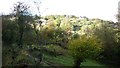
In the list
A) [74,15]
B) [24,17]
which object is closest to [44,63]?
[24,17]

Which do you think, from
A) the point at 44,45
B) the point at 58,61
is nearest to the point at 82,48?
the point at 58,61

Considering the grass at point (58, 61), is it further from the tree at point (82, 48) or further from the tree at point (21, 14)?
the tree at point (21, 14)

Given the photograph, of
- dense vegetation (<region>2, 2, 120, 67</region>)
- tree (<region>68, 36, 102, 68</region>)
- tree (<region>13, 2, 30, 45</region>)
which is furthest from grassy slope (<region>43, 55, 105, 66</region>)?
tree (<region>13, 2, 30, 45</region>)

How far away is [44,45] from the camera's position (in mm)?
43594

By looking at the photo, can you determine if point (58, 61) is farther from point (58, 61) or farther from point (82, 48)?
point (82, 48)

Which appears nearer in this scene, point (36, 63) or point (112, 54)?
point (36, 63)

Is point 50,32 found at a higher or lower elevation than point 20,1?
lower

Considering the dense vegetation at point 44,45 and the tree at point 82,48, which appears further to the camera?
the tree at point 82,48

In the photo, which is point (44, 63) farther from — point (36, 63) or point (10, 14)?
point (10, 14)

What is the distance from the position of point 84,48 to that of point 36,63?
748 cm

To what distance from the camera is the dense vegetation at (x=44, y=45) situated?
1258 inches

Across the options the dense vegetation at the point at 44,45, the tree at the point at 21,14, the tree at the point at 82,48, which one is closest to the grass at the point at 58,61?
the dense vegetation at the point at 44,45

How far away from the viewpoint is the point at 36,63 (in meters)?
31.5

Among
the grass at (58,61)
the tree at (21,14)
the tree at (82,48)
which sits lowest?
the grass at (58,61)
